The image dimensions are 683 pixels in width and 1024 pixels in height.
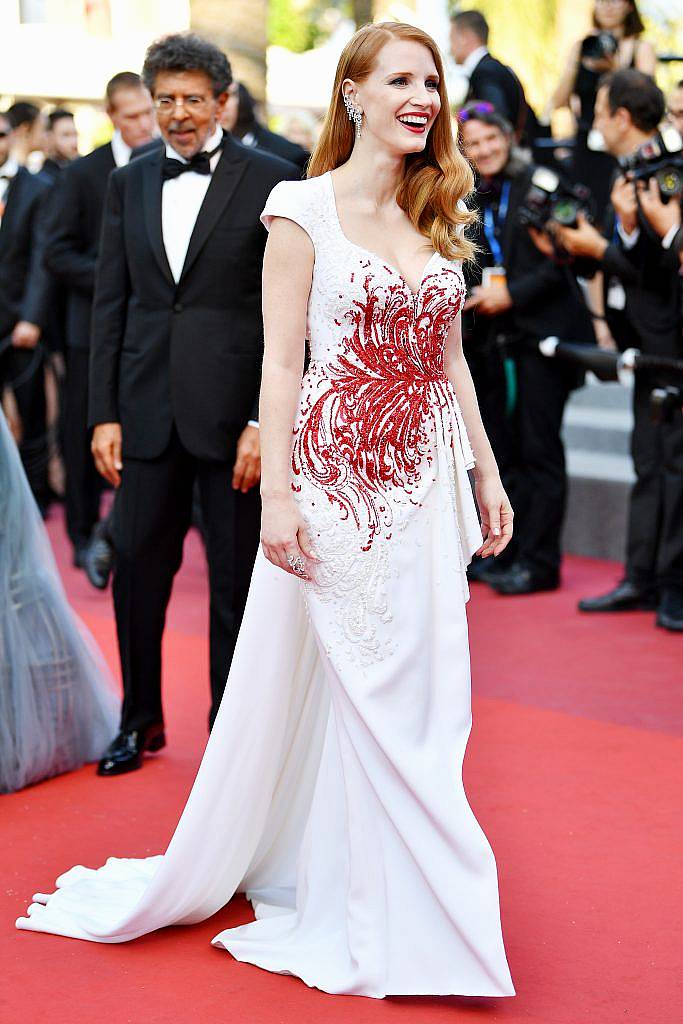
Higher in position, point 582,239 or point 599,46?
point 599,46

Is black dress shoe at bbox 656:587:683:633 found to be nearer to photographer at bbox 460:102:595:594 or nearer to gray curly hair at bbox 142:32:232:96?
photographer at bbox 460:102:595:594

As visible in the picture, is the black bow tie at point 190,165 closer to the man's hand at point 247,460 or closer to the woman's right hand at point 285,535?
the man's hand at point 247,460

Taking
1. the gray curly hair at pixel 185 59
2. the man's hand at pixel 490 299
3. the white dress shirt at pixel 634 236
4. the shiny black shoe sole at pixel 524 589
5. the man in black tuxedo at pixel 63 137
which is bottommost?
the shiny black shoe sole at pixel 524 589

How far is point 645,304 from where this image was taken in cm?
617

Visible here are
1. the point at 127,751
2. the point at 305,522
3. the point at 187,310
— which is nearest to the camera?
the point at 305,522

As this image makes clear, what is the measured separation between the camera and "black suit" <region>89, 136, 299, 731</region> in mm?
4102

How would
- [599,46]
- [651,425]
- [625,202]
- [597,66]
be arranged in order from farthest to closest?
[597,66] < [599,46] < [651,425] < [625,202]

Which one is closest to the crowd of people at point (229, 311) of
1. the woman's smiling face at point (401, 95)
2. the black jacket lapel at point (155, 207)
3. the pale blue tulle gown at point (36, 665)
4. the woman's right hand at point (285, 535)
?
the black jacket lapel at point (155, 207)

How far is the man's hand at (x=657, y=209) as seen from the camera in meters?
5.87

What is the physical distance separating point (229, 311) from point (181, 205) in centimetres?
35

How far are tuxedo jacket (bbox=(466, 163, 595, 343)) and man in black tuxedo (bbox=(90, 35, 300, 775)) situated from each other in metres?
2.63

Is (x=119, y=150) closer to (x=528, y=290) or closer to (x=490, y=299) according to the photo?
(x=490, y=299)

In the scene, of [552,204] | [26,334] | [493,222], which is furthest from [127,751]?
[26,334]

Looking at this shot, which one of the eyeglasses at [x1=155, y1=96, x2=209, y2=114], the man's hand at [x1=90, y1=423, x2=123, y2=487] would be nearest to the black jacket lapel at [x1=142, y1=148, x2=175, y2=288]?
the eyeglasses at [x1=155, y1=96, x2=209, y2=114]
